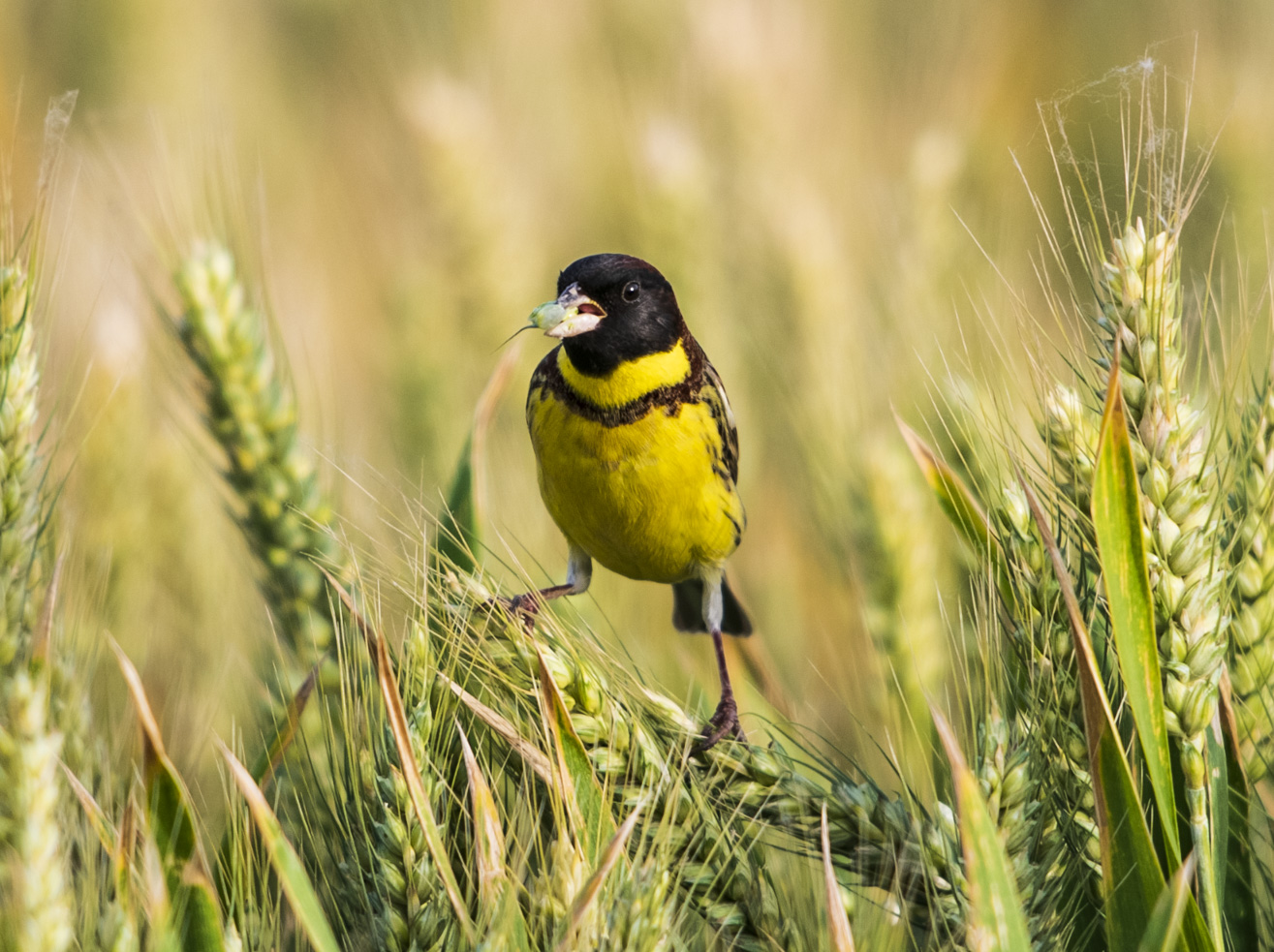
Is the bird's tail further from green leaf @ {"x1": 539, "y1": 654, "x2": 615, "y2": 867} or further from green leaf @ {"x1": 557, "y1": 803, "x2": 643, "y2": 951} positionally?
green leaf @ {"x1": 557, "y1": 803, "x2": 643, "y2": 951}

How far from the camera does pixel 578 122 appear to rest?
4.08m

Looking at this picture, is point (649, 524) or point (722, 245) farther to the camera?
point (722, 245)

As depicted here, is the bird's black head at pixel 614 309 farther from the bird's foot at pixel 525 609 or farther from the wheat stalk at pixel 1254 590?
the wheat stalk at pixel 1254 590

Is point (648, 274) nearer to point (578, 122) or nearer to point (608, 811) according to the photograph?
point (608, 811)

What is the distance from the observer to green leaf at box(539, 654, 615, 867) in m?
1.06

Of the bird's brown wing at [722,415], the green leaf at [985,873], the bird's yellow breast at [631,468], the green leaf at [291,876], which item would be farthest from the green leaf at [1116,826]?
the bird's brown wing at [722,415]

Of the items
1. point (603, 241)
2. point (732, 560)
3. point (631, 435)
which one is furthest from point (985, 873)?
point (603, 241)

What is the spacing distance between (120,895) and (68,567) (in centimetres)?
66

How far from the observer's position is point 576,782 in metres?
1.12

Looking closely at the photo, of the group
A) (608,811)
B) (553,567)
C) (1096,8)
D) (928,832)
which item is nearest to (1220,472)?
(928,832)

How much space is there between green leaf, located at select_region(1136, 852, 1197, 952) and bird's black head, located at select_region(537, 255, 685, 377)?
4.10ft

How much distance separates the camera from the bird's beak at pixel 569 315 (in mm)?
1671

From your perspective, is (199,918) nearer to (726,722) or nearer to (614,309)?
(726,722)

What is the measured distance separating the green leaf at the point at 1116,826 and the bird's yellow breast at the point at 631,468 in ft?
3.44
